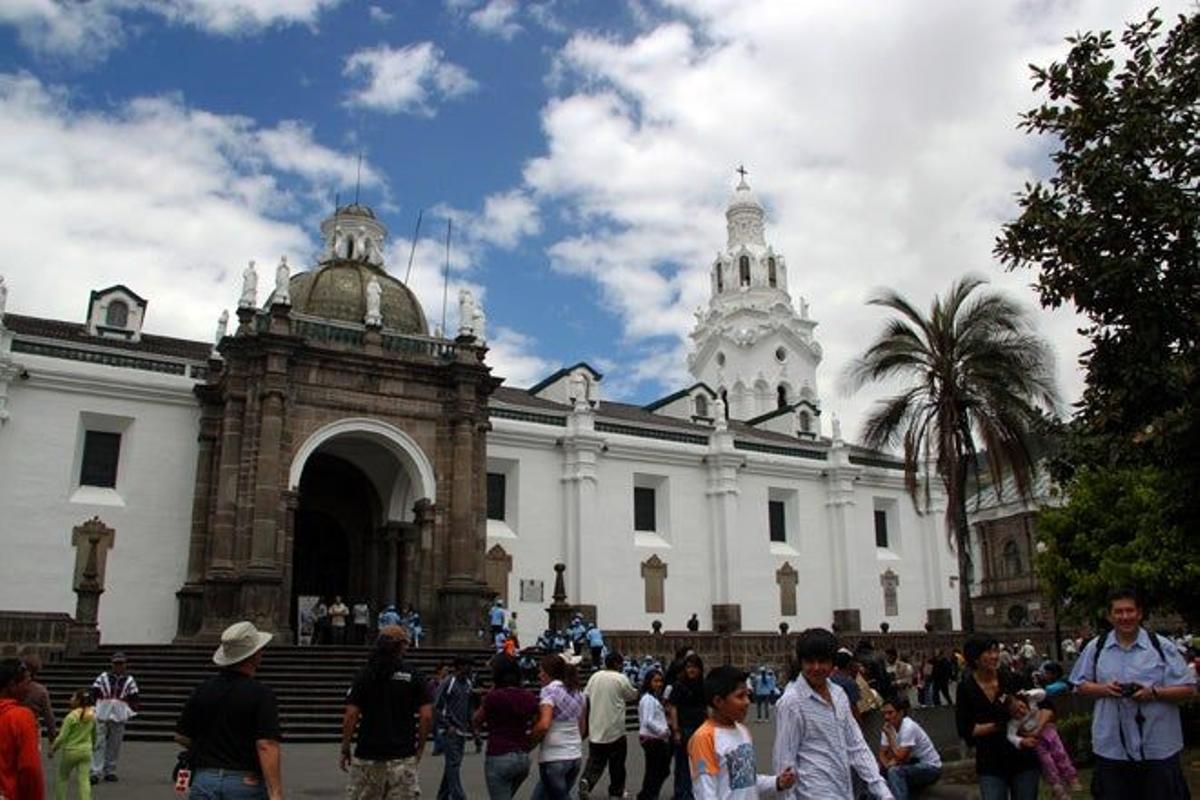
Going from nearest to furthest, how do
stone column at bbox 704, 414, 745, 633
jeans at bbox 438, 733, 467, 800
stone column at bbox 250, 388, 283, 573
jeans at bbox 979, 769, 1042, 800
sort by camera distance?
jeans at bbox 979, 769, 1042, 800, jeans at bbox 438, 733, 467, 800, stone column at bbox 250, 388, 283, 573, stone column at bbox 704, 414, 745, 633

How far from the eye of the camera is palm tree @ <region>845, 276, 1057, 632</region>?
21594 mm

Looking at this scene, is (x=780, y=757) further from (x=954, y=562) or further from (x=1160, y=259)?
(x=954, y=562)

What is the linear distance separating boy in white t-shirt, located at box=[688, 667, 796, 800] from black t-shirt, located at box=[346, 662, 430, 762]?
2702 millimetres

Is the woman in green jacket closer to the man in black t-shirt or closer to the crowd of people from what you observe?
the crowd of people

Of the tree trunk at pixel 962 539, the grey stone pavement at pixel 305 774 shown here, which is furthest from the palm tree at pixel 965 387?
the grey stone pavement at pixel 305 774

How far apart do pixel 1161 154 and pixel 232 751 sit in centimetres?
991

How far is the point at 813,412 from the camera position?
164 feet

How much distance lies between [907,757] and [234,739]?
525 cm

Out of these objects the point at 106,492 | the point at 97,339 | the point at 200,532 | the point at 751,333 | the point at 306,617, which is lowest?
the point at 306,617

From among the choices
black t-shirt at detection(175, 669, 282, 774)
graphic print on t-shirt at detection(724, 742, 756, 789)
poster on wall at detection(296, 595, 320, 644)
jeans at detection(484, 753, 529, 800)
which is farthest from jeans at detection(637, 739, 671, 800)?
poster on wall at detection(296, 595, 320, 644)

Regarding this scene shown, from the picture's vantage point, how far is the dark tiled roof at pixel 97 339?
99.6 ft

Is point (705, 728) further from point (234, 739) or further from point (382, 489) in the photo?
point (382, 489)

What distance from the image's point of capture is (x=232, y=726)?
5.75 metres

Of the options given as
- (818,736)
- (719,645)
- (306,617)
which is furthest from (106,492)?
(818,736)
